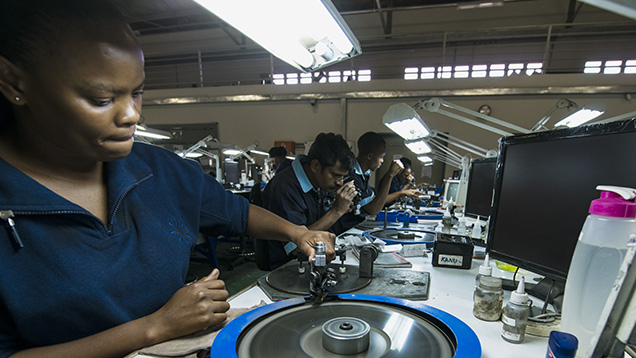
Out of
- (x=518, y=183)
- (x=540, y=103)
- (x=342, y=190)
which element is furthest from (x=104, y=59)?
(x=540, y=103)

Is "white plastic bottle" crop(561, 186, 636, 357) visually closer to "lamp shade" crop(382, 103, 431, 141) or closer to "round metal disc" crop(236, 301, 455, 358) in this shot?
"round metal disc" crop(236, 301, 455, 358)

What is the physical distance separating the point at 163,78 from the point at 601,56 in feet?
34.2

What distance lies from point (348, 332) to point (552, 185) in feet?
2.35

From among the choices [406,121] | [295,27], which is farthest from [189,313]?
[406,121]

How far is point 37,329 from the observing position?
1.96 ft

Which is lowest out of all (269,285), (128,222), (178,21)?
(269,285)

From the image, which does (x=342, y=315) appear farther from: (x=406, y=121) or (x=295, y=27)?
(x=406, y=121)

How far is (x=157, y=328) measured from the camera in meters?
0.66

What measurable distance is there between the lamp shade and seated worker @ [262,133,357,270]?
13.5 inches

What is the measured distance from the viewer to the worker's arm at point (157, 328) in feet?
1.94

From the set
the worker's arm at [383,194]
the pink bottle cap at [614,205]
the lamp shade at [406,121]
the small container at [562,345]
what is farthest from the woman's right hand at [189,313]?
the worker's arm at [383,194]

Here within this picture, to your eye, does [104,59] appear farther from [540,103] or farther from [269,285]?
[540,103]

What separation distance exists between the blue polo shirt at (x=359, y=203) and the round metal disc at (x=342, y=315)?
154 cm

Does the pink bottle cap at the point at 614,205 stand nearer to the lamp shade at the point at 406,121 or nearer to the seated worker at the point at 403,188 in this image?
the lamp shade at the point at 406,121
